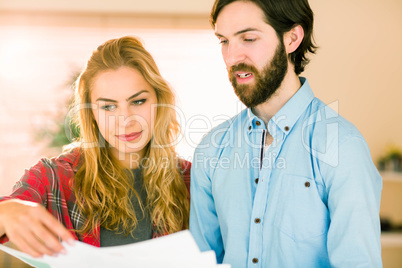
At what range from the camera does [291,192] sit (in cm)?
120

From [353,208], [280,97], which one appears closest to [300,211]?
[353,208]

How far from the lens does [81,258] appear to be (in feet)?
2.32

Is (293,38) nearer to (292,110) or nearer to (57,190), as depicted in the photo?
(292,110)

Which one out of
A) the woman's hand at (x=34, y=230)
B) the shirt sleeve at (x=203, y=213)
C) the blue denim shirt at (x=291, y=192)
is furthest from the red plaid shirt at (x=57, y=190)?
the woman's hand at (x=34, y=230)

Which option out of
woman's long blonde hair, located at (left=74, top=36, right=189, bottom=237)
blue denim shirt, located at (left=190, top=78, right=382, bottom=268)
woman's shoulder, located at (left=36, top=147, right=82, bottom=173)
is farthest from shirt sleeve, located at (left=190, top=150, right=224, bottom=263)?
woman's shoulder, located at (left=36, top=147, right=82, bottom=173)

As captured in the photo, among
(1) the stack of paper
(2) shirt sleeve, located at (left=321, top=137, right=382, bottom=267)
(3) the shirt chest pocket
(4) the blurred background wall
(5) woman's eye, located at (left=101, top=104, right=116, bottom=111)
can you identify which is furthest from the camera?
(4) the blurred background wall

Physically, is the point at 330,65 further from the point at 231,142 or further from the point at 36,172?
the point at 36,172

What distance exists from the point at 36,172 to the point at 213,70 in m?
2.53

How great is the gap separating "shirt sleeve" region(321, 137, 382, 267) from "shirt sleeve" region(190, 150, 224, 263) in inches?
17.0

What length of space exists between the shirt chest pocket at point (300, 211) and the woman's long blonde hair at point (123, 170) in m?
0.50

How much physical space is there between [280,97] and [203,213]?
50 cm

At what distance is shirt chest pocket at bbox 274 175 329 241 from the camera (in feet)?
3.78

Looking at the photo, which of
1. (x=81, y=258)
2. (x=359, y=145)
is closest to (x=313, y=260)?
(x=359, y=145)

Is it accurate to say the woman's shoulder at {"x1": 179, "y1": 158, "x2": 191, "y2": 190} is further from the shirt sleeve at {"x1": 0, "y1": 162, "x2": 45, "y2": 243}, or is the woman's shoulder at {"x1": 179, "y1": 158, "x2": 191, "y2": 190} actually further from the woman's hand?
the woman's hand
